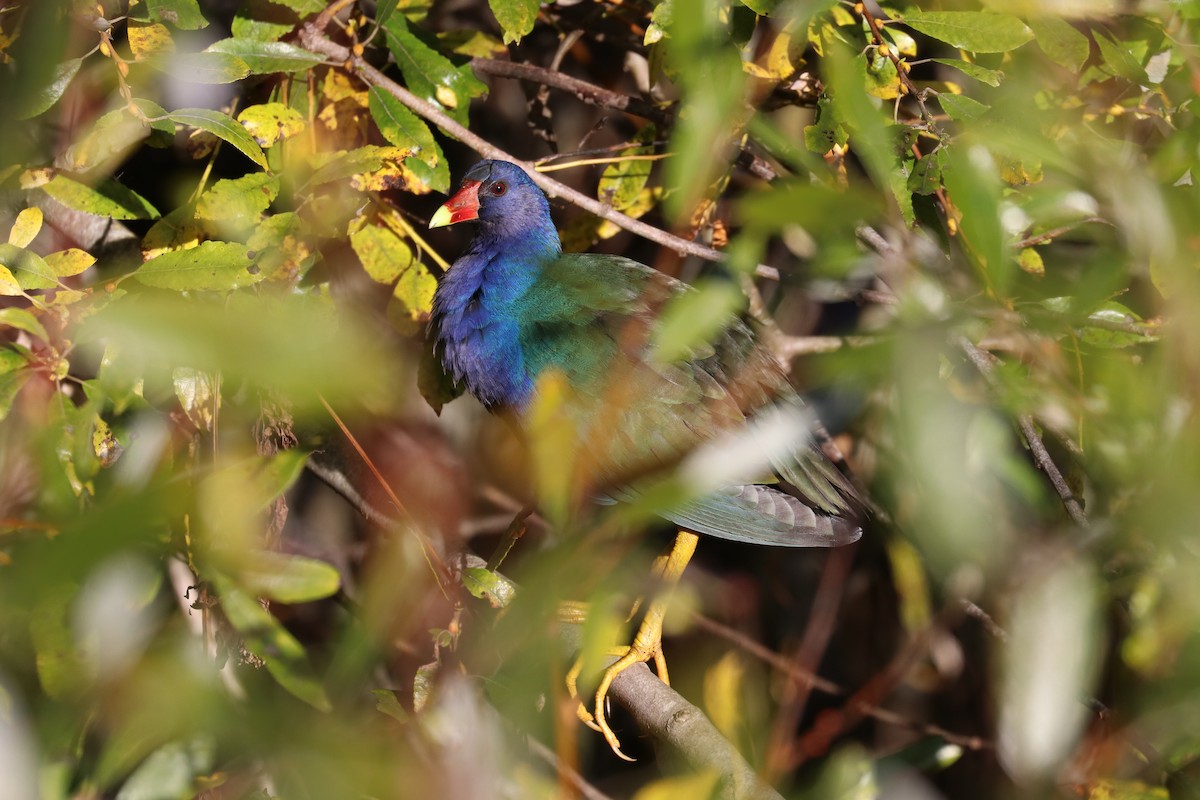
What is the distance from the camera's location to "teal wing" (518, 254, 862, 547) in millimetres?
1774

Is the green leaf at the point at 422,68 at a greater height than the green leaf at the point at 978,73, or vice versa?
the green leaf at the point at 978,73

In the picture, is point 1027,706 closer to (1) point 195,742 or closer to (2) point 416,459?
(1) point 195,742

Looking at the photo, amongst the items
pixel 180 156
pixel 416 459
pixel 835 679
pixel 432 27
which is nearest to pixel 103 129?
pixel 180 156

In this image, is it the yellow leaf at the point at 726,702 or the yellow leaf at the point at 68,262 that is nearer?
the yellow leaf at the point at 726,702

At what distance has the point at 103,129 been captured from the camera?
1.44 meters

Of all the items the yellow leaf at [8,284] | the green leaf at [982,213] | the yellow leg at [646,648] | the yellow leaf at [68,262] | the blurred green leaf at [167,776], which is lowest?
the yellow leg at [646,648]

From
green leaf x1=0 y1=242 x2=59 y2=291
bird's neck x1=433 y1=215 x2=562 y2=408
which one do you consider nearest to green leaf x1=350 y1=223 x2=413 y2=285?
bird's neck x1=433 y1=215 x2=562 y2=408

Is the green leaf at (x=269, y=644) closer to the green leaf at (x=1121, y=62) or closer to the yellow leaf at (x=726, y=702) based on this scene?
the yellow leaf at (x=726, y=702)

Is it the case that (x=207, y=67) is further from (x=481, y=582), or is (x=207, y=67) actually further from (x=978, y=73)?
(x=978, y=73)

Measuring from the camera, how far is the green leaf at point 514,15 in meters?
1.60

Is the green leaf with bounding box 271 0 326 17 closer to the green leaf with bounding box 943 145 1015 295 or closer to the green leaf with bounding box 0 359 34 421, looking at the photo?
the green leaf with bounding box 0 359 34 421

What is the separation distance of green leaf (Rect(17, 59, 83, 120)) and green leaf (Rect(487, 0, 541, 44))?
0.61 meters

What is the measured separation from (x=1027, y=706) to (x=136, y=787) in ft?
2.74

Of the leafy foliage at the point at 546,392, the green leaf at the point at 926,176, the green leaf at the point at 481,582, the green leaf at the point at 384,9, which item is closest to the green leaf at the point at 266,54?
the leafy foliage at the point at 546,392
